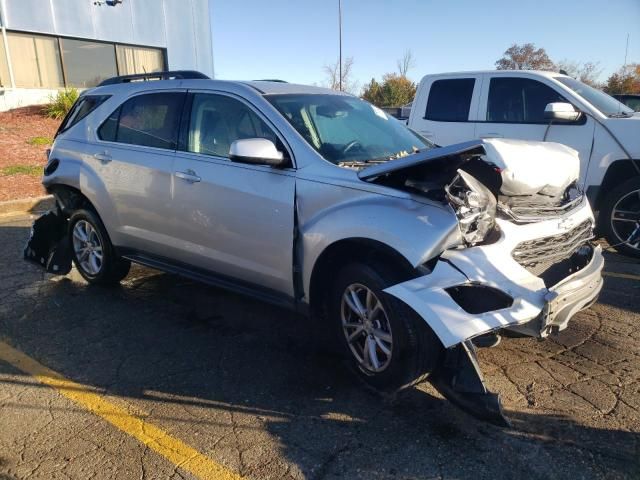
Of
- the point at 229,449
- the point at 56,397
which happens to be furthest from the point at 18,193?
the point at 229,449

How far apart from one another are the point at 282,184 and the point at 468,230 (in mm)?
1318

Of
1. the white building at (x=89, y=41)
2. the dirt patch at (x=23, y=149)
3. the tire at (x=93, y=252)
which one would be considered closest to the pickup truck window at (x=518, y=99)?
the tire at (x=93, y=252)

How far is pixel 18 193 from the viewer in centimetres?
991

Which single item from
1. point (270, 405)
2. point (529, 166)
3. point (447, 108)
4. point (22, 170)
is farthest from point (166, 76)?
point (22, 170)

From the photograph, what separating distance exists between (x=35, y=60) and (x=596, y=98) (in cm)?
1600

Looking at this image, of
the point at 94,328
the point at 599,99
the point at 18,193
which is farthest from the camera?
the point at 18,193

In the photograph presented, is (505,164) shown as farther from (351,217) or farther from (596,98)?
(596,98)

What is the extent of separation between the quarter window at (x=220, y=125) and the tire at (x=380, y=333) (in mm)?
1233

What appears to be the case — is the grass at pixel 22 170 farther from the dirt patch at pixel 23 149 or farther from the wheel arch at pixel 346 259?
the wheel arch at pixel 346 259

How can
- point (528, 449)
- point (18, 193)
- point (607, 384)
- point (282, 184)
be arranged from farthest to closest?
point (18, 193), point (282, 184), point (607, 384), point (528, 449)

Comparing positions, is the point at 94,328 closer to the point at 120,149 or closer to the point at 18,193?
the point at 120,149

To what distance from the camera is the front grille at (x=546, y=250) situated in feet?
9.78

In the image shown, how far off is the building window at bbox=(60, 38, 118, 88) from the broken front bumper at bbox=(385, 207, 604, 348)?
17827mm

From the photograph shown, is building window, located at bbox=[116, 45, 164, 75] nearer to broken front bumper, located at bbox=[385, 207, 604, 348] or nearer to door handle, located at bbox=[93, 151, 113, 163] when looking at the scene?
door handle, located at bbox=[93, 151, 113, 163]
